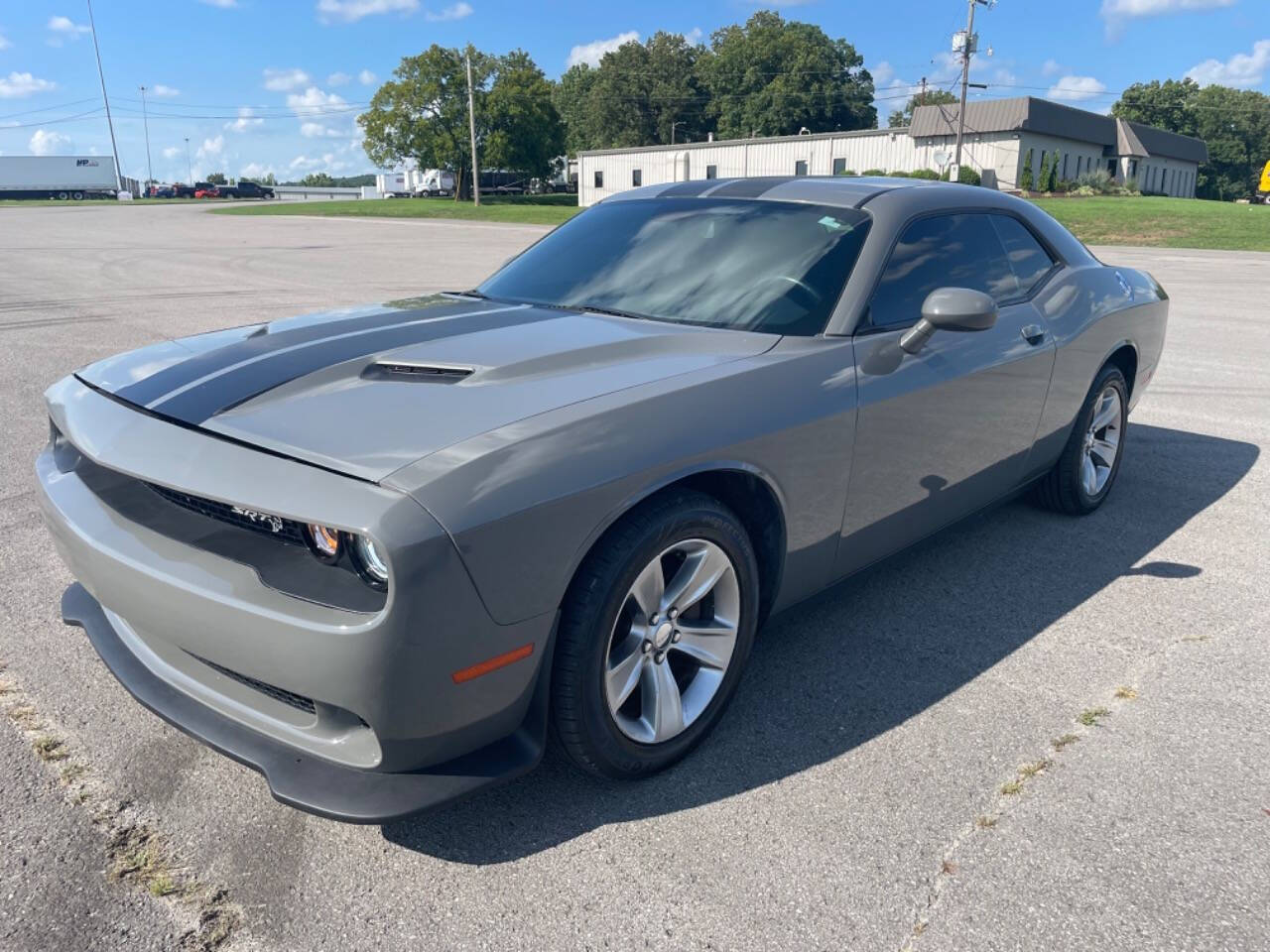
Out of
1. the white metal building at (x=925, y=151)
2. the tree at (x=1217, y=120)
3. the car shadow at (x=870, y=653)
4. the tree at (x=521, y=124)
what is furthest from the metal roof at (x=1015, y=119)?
the car shadow at (x=870, y=653)

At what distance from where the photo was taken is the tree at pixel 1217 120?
312ft

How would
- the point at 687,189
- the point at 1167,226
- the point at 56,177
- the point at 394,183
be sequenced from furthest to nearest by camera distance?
the point at 394,183 < the point at 56,177 < the point at 1167,226 < the point at 687,189

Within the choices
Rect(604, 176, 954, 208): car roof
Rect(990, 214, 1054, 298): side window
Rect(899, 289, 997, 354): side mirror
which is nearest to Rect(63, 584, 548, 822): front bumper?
Rect(899, 289, 997, 354): side mirror

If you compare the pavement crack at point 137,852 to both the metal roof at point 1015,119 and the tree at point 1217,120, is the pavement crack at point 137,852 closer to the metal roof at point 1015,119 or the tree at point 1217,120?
the metal roof at point 1015,119

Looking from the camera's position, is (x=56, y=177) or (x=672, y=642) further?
(x=56, y=177)

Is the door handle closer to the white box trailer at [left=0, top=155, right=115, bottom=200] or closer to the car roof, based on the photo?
the car roof

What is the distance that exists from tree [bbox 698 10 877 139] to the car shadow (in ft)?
284

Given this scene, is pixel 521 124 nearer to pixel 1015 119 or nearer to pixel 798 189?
pixel 1015 119

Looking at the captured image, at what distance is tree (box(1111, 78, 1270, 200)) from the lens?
9506 cm

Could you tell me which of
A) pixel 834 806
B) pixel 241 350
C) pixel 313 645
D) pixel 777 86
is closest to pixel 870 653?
pixel 834 806

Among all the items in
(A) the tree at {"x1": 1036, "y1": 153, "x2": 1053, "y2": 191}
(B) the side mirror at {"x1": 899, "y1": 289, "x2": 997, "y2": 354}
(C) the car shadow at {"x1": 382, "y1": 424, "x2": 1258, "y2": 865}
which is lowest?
(C) the car shadow at {"x1": 382, "y1": 424, "x2": 1258, "y2": 865}

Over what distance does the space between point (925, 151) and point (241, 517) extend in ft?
180

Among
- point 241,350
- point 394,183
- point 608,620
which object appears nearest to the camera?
point 608,620

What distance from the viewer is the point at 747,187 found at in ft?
12.0
